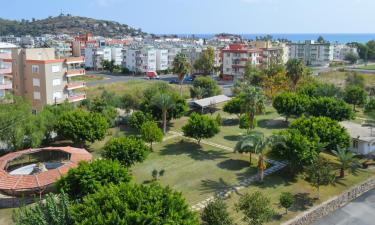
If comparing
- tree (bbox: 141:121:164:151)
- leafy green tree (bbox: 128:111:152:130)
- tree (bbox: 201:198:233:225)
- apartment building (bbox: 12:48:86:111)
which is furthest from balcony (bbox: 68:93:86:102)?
tree (bbox: 201:198:233:225)

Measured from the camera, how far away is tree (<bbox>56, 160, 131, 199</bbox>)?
30188 millimetres

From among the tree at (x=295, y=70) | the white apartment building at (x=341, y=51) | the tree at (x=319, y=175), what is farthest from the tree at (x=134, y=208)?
the white apartment building at (x=341, y=51)

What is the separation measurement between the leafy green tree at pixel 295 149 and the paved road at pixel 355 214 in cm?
579

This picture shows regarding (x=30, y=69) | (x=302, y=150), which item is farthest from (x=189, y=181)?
(x=30, y=69)

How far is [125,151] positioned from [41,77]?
30.4 m

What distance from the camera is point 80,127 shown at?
47.4 m

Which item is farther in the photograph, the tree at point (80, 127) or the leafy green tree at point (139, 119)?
the leafy green tree at point (139, 119)

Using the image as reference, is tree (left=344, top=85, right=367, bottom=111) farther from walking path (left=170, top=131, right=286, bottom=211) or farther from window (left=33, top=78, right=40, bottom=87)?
window (left=33, top=78, right=40, bottom=87)

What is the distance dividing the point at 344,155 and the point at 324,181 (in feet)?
18.3

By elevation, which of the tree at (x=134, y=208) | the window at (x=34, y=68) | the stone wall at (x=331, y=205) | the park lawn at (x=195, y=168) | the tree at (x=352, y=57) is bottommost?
the stone wall at (x=331, y=205)

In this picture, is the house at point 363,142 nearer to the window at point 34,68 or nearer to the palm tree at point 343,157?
the palm tree at point 343,157

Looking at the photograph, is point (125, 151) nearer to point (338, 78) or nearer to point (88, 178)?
point (88, 178)

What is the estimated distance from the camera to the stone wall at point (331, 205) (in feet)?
108

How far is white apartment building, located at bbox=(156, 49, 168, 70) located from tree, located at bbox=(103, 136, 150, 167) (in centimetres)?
9819
